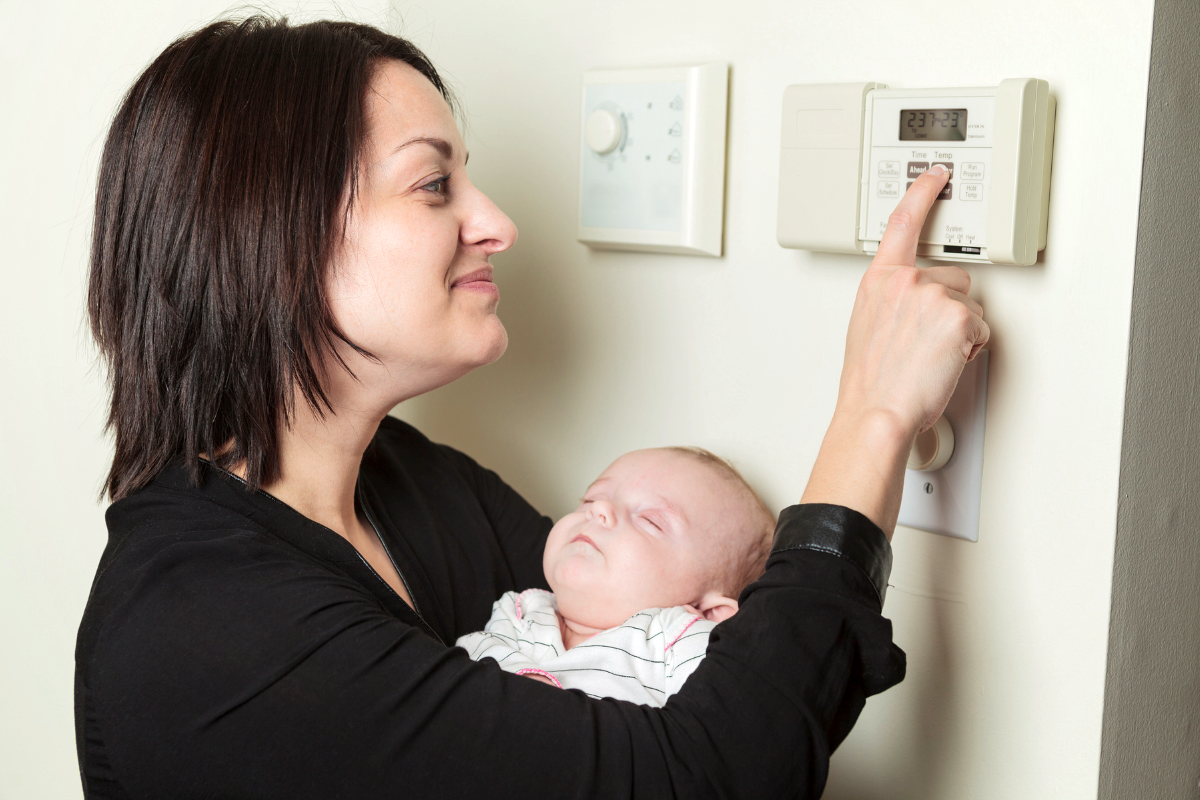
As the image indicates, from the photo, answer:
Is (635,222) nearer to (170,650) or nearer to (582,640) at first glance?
(582,640)

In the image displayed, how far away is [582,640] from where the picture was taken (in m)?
1.03

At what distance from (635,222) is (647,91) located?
15cm

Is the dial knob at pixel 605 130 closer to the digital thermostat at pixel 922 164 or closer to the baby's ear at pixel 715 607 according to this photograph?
the digital thermostat at pixel 922 164

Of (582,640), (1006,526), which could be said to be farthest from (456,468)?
(1006,526)

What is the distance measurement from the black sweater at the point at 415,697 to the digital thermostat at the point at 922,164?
28cm

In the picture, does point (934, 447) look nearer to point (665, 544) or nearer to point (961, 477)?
point (961, 477)

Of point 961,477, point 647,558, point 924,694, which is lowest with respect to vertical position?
point 924,694

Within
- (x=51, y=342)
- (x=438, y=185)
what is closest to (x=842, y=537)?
(x=438, y=185)

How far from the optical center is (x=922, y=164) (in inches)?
32.8

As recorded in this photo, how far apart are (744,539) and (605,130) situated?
1.60 feet

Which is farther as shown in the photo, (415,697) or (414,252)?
(414,252)

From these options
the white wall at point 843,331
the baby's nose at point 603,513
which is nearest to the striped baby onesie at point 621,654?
the baby's nose at point 603,513

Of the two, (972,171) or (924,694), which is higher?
(972,171)

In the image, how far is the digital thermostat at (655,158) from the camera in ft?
3.33
